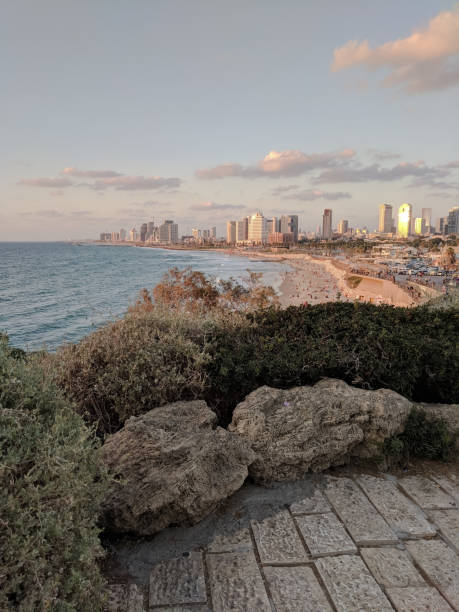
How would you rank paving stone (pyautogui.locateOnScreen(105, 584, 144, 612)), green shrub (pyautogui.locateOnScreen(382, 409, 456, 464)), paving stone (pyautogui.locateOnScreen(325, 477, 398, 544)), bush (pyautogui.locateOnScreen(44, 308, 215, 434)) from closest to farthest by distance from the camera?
Result: paving stone (pyautogui.locateOnScreen(105, 584, 144, 612))
paving stone (pyautogui.locateOnScreen(325, 477, 398, 544))
bush (pyautogui.locateOnScreen(44, 308, 215, 434))
green shrub (pyautogui.locateOnScreen(382, 409, 456, 464))

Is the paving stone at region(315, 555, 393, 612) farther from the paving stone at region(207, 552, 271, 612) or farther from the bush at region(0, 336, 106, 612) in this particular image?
the bush at region(0, 336, 106, 612)

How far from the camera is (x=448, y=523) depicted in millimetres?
2924

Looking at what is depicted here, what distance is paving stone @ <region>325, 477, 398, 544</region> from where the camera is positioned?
108 inches

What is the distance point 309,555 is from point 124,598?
118cm

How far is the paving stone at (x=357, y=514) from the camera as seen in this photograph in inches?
108

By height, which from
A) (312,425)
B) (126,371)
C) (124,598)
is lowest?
(124,598)

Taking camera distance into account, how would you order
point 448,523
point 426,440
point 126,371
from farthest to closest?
point 426,440
point 126,371
point 448,523

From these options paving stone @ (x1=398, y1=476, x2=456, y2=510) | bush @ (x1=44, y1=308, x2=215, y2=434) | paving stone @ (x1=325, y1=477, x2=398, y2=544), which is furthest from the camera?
bush @ (x1=44, y1=308, x2=215, y2=434)

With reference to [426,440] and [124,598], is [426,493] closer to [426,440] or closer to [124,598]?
[426,440]

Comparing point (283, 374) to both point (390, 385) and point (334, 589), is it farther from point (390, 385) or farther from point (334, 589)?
point (334, 589)

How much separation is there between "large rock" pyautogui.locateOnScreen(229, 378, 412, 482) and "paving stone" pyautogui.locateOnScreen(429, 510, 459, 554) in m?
0.69

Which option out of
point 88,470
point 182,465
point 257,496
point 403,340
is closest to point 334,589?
point 257,496

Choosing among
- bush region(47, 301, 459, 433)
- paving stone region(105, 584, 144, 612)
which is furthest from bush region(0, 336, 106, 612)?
bush region(47, 301, 459, 433)

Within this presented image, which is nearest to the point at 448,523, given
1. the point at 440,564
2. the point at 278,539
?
the point at 440,564
